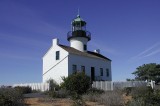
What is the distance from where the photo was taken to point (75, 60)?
35.3 meters

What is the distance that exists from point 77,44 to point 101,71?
5180 millimetres

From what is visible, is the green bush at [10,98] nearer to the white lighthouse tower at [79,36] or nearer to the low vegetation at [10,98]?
the low vegetation at [10,98]

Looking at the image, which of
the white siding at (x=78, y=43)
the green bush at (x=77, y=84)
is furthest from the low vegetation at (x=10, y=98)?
the white siding at (x=78, y=43)

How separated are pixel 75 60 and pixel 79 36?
17.2ft

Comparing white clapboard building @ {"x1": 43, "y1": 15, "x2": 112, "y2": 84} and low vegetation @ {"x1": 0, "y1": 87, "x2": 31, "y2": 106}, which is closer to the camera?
low vegetation @ {"x1": 0, "y1": 87, "x2": 31, "y2": 106}

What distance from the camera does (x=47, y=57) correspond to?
37594mm

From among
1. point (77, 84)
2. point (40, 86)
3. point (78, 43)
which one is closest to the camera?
point (77, 84)

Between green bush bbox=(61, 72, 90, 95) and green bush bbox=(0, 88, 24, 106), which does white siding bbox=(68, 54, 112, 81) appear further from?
green bush bbox=(0, 88, 24, 106)

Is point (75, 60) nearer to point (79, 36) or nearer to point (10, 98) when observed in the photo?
point (79, 36)

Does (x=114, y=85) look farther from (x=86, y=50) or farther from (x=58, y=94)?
(x=58, y=94)

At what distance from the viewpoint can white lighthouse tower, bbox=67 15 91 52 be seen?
39469mm

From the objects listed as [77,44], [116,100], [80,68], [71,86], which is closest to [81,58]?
[80,68]

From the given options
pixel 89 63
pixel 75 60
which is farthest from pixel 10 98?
pixel 89 63

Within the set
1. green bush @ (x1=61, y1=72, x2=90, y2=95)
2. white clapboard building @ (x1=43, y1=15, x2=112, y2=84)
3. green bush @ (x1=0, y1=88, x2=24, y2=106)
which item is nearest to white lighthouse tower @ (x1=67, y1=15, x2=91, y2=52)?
white clapboard building @ (x1=43, y1=15, x2=112, y2=84)
